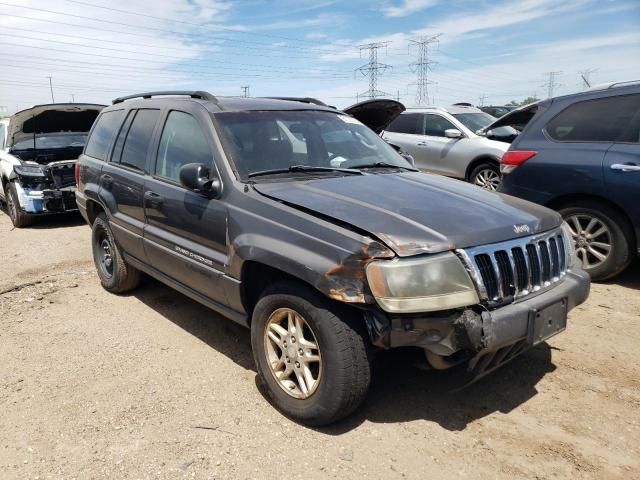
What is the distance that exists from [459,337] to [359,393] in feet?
2.03

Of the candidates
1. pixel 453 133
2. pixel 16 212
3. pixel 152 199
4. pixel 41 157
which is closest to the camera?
pixel 152 199

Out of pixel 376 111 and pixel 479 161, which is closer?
pixel 376 111

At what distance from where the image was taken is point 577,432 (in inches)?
110

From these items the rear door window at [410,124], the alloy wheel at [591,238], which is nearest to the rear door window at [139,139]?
the alloy wheel at [591,238]

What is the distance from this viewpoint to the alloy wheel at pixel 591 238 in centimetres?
Result: 481

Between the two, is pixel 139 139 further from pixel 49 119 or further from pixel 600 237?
pixel 49 119

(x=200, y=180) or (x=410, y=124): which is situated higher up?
(x=410, y=124)

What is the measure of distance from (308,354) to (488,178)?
7.45m

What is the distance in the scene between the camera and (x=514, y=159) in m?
5.40

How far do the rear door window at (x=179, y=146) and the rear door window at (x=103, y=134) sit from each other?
109 centimetres

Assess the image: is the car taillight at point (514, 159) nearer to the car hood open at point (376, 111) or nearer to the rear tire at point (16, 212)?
the car hood open at point (376, 111)

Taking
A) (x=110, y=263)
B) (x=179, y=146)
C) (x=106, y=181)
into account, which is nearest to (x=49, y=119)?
(x=110, y=263)

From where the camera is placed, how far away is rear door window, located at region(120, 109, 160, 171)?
13.9 feet

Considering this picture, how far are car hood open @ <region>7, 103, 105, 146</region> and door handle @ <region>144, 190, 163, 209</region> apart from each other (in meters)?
6.14
